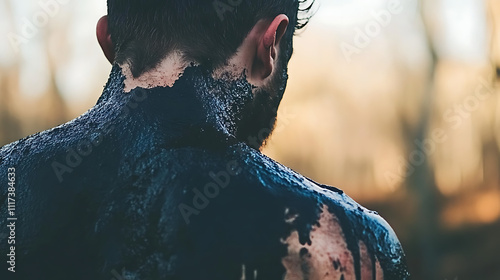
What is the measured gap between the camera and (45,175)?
129 cm

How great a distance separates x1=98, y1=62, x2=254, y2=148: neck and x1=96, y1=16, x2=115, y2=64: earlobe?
139mm

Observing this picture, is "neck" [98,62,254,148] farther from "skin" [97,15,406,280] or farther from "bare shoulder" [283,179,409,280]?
"bare shoulder" [283,179,409,280]

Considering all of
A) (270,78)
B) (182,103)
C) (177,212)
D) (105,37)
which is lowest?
(177,212)

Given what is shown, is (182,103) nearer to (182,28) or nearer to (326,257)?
(182,28)

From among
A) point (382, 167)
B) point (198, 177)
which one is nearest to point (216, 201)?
point (198, 177)

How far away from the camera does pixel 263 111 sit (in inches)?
63.7

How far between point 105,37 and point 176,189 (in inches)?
23.6

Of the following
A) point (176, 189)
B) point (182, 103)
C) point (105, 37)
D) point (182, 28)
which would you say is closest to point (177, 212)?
point (176, 189)

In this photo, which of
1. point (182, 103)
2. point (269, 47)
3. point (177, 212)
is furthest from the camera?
point (269, 47)

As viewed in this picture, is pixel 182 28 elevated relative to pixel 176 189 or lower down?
elevated

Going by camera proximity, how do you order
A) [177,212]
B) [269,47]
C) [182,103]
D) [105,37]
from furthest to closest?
1. [105,37]
2. [269,47]
3. [182,103]
4. [177,212]

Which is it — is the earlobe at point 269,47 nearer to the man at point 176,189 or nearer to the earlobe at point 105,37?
the man at point 176,189

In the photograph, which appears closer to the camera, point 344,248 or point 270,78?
point 344,248

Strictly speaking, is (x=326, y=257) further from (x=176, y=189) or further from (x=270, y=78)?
(x=270, y=78)
